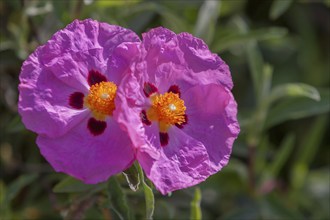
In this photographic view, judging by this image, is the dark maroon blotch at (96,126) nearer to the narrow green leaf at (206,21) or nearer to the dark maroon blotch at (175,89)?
the dark maroon blotch at (175,89)

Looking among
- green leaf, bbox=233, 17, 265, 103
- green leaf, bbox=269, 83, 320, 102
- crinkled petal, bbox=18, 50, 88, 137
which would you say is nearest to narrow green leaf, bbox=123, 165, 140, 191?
crinkled petal, bbox=18, 50, 88, 137

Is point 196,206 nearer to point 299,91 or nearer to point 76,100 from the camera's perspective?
point 76,100

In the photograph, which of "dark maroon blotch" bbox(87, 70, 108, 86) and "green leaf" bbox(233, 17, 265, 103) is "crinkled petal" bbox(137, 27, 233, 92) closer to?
"dark maroon blotch" bbox(87, 70, 108, 86)

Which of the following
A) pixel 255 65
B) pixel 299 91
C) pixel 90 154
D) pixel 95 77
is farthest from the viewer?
pixel 255 65

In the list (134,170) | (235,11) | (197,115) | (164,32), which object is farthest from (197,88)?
(235,11)

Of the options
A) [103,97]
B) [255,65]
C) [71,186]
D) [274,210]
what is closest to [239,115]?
[255,65]

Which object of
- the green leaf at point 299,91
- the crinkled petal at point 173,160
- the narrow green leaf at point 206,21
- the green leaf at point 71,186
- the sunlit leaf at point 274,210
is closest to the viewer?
the crinkled petal at point 173,160

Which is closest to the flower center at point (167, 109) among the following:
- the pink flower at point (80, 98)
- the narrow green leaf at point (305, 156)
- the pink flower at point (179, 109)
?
the pink flower at point (179, 109)
